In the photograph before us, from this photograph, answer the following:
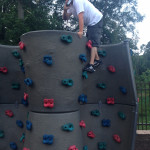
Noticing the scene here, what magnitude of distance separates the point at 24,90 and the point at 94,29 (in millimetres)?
2206

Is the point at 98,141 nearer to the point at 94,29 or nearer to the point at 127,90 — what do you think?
the point at 127,90

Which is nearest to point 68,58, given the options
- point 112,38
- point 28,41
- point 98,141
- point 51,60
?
point 51,60

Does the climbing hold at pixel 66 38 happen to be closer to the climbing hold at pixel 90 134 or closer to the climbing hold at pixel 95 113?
the climbing hold at pixel 95 113

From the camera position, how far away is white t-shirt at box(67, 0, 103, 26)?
4391 millimetres

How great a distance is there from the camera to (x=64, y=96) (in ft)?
14.3

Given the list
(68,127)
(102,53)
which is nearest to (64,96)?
(68,127)

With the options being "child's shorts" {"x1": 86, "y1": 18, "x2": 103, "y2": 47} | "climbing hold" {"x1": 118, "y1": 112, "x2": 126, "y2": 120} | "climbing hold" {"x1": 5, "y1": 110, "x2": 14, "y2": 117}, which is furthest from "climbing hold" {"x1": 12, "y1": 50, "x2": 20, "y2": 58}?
"climbing hold" {"x1": 118, "y1": 112, "x2": 126, "y2": 120}

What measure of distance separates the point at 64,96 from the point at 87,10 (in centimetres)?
191

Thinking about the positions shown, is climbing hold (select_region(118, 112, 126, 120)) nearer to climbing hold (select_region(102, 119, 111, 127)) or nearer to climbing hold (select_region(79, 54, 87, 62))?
climbing hold (select_region(102, 119, 111, 127))

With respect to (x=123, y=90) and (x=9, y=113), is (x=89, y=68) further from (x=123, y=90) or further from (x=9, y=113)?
(x=9, y=113)

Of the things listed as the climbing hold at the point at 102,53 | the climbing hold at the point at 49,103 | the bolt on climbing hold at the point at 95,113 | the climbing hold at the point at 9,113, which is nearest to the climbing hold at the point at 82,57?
the climbing hold at the point at 102,53

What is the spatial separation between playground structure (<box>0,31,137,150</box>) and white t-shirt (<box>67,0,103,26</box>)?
1.51 feet

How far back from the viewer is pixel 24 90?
17.1ft

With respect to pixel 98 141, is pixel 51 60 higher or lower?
higher
